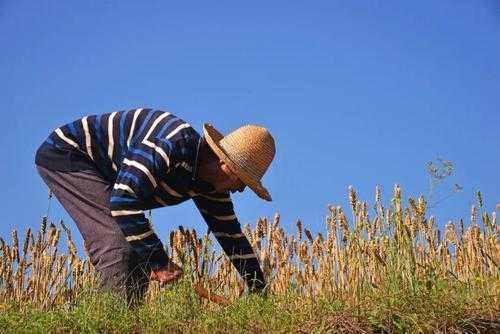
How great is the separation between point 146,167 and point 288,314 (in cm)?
124

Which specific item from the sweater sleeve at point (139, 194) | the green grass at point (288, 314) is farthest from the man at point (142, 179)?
the green grass at point (288, 314)

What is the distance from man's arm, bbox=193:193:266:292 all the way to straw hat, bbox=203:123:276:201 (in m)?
0.38

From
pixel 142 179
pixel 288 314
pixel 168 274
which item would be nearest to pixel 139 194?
pixel 142 179

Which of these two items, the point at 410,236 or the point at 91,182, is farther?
the point at 91,182

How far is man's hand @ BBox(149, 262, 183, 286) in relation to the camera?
4367mm

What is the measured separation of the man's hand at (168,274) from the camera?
4367 millimetres

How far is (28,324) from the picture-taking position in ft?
13.5

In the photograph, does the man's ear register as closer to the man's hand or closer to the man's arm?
the man's arm

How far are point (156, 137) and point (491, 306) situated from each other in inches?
87.9

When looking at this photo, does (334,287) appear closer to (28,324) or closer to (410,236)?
(410,236)

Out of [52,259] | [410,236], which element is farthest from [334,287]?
[52,259]

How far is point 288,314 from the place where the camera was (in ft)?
12.8

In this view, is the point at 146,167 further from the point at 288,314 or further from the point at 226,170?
the point at 288,314

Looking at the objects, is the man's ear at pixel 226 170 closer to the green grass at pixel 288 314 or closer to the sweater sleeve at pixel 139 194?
the sweater sleeve at pixel 139 194
